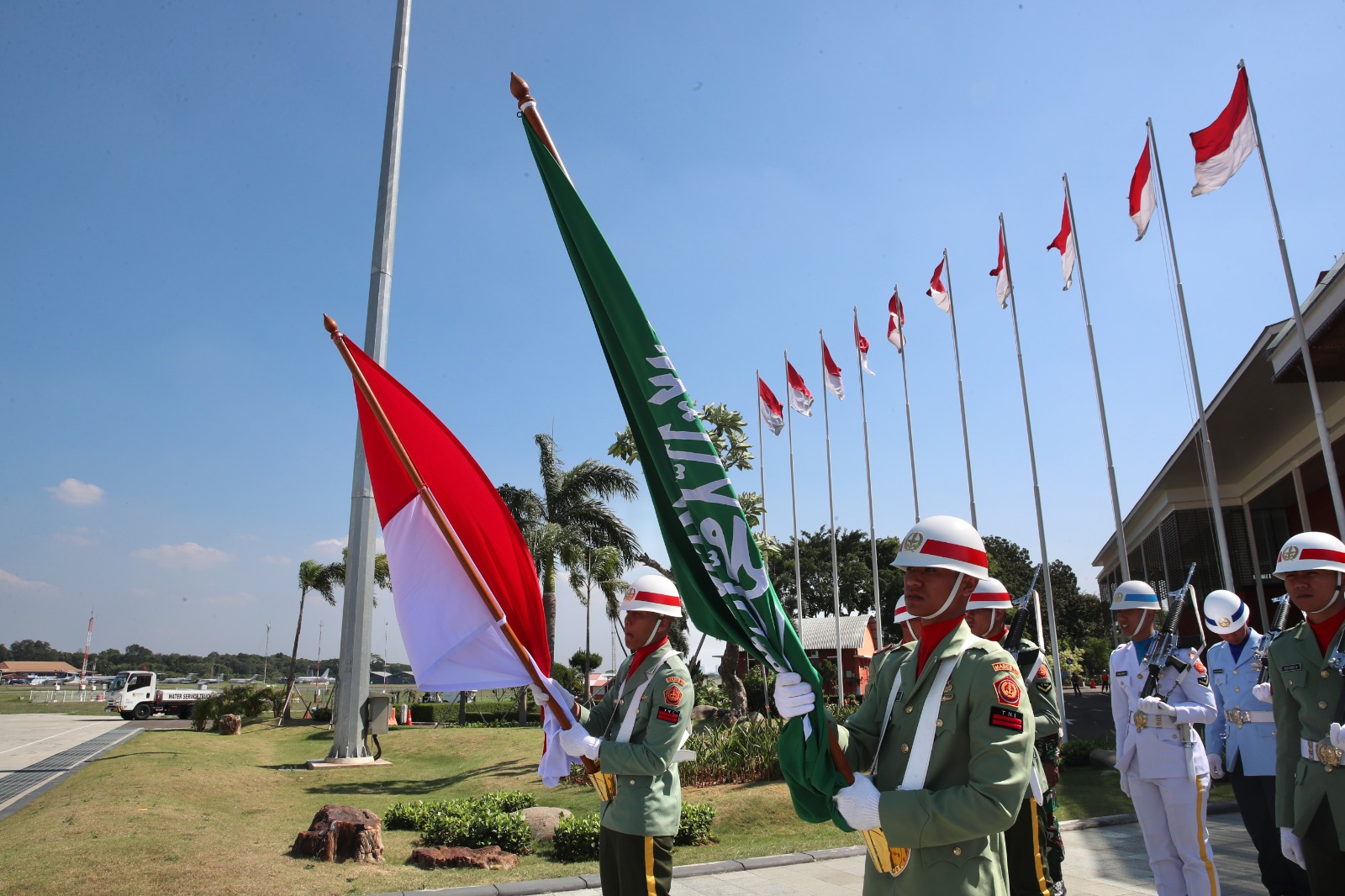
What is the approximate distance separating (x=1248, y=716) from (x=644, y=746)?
496 cm

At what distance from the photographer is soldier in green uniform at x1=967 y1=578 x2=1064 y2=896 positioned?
5.04 meters

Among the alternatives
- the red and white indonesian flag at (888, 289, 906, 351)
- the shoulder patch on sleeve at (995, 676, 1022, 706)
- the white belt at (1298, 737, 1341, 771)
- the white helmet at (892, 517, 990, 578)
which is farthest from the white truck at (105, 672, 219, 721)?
the shoulder patch on sleeve at (995, 676, 1022, 706)

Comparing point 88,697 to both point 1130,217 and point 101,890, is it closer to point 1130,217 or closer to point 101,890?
point 101,890

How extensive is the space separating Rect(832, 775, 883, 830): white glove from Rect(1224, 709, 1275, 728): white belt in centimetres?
514

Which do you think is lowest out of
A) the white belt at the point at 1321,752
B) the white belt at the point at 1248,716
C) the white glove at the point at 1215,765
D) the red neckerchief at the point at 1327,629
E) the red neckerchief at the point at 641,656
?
the white glove at the point at 1215,765

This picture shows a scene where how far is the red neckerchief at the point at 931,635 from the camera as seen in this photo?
2.89 m

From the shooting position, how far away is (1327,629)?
14.1ft

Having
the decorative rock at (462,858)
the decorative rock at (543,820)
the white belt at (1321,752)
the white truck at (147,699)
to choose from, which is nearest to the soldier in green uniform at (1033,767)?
the white belt at (1321,752)

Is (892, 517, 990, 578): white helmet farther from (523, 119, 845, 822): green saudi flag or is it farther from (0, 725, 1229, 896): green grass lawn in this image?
(0, 725, 1229, 896): green grass lawn

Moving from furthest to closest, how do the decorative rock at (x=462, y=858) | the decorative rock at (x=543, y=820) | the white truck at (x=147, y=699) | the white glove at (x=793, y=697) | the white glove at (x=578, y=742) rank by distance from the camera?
the white truck at (x=147, y=699)
the decorative rock at (x=543, y=820)
the decorative rock at (x=462, y=858)
the white glove at (x=578, y=742)
the white glove at (x=793, y=697)

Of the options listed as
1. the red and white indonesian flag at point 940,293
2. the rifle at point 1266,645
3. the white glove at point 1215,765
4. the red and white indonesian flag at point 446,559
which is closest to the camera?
the red and white indonesian flag at point 446,559

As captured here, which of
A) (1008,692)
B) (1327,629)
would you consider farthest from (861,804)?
(1327,629)

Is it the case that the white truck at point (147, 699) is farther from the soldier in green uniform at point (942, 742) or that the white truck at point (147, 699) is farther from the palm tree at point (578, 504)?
the soldier in green uniform at point (942, 742)

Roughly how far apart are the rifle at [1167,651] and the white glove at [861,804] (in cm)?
431
